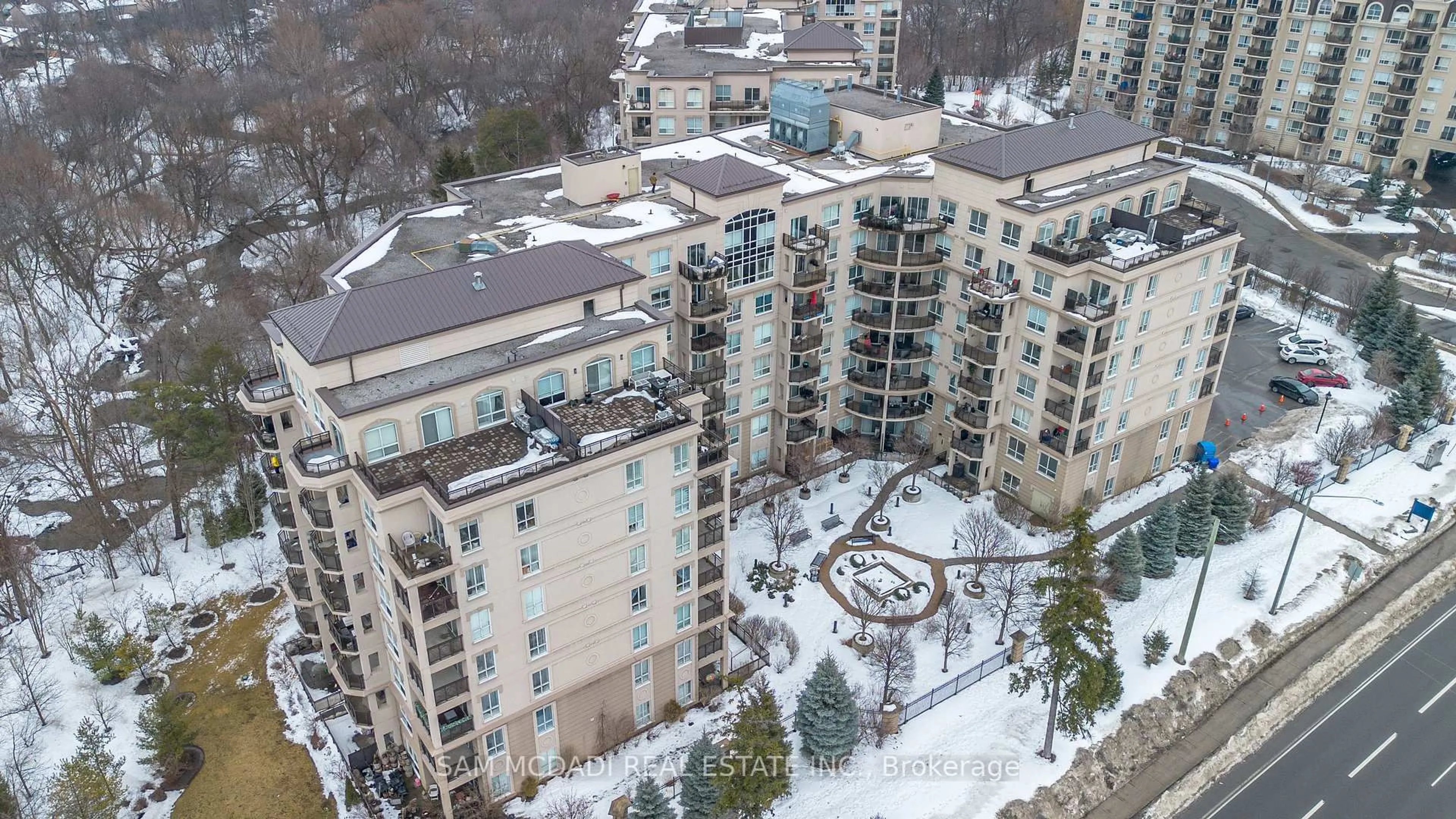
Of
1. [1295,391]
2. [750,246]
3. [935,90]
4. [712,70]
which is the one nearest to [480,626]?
[750,246]

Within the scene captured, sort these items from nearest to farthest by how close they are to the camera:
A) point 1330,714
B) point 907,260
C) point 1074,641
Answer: point 1074,641, point 1330,714, point 907,260

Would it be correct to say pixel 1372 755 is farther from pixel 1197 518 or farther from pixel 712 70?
pixel 712 70

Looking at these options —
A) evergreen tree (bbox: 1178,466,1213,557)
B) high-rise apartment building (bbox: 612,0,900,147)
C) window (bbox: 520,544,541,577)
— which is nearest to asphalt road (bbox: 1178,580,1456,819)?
evergreen tree (bbox: 1178,466,1213,557)

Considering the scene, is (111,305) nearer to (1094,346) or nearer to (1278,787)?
(1094,346)

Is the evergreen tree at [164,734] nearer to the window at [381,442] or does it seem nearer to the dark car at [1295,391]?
the window at [381,442]

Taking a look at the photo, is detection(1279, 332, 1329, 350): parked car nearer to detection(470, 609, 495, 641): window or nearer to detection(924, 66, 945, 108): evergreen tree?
detection(924, 66, 945, 108): evergreen tree

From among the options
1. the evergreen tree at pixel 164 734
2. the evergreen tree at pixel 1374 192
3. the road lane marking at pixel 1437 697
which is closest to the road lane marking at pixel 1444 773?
the road lane marking at pixel 1437 697

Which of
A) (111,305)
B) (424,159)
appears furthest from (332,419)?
(424,159)
